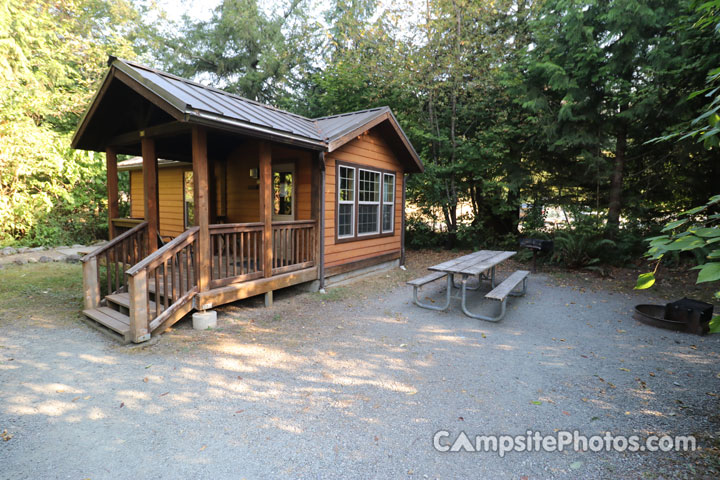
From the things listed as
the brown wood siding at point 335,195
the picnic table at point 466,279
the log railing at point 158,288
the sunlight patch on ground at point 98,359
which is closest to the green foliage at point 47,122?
the log railing at point 158,288

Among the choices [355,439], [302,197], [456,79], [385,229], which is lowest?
[355,439]

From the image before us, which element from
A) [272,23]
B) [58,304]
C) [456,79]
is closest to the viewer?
→ [58,304]

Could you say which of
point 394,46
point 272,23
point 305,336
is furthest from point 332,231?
point 272,23

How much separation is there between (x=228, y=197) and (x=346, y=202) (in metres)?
3.02

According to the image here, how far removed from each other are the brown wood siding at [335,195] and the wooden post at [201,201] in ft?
8.66

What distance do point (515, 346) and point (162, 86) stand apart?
5401mm

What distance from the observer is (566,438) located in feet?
8.80

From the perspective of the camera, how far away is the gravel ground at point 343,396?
7.86ft

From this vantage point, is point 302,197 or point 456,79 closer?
point 302,197

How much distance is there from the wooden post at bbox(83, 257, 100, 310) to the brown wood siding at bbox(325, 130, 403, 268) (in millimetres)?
3704

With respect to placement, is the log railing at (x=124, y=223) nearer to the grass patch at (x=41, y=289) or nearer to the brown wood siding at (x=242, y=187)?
the grass patch at (x=41, y=289)

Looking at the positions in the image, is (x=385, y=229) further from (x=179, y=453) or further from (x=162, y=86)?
(x=179, y=453)

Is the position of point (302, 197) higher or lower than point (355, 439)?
higher

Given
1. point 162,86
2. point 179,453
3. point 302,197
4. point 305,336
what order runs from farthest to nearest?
point 302,197 → point 305,336 → point 162,86 → point 179,453
